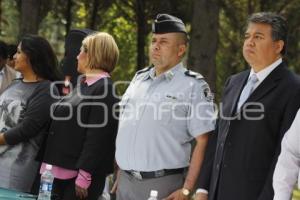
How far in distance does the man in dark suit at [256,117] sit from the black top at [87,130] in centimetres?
98

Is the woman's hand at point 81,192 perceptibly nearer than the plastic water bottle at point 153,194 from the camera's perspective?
No

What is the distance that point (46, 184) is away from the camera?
4.95m

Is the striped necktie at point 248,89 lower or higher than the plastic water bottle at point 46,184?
higher

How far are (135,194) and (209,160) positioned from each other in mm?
657

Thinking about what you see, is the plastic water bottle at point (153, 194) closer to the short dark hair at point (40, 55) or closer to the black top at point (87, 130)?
the black top at point (87, 130)

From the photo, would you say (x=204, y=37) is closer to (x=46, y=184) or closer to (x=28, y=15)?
(x=28, y=15)

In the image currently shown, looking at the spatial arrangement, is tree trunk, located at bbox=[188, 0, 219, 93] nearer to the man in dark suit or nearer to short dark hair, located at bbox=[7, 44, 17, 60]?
short dark hair, located at bbox=[7, 44, 17, 60]

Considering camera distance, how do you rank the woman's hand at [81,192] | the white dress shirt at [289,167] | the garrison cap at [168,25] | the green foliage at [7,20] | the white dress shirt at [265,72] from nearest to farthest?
the white dress shirt at [289,167] < the white dress shirt at [265,72] < the garrison cap at [168,25] < the woman's hand at [81,192] < the green foliage at [7,20]

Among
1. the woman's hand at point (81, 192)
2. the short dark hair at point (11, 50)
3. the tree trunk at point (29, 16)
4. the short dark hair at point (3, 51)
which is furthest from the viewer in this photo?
the tree trunk at point (29, 16)

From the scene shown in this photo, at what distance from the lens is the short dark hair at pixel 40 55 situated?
5.69 m

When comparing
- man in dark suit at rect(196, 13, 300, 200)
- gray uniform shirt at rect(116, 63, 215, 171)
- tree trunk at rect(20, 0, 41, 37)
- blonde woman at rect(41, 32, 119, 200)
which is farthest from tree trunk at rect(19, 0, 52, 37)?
man in dark suit at rect(196, 13, 300, 200)

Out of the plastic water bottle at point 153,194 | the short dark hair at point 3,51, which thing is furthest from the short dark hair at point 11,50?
→ the plastic water bottle at point 153,194

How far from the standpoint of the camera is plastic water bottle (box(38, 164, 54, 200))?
4.84m

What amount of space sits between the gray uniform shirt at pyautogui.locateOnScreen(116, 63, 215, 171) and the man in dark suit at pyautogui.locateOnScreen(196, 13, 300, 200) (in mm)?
254
